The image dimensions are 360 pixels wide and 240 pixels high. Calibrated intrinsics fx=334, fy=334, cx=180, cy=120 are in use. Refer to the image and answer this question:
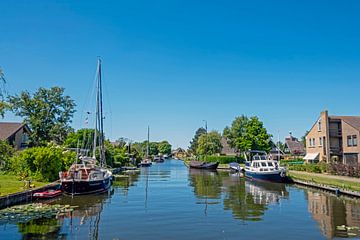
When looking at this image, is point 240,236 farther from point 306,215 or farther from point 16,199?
point 16,199

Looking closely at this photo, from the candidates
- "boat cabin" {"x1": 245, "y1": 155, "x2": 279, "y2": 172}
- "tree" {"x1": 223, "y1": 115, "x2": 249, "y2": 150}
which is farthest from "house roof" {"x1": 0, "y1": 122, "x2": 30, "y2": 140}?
"tree" {"x1": 223, "y1": 115, "x2": 249, "y2": 150}

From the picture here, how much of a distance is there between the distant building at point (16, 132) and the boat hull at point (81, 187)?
83.2 ft

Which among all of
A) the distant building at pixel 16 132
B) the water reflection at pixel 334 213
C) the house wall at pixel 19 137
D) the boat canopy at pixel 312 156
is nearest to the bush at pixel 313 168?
the boat canopy at pixel 312 156

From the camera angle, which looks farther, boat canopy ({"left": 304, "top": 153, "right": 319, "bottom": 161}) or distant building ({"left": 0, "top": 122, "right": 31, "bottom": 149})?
boat canopy ({"left": 304, "top": 153, "right": 319, "bottom": 161})

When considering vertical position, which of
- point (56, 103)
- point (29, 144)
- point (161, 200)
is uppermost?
point (56, 103)

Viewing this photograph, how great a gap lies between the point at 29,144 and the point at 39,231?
48433 millimetres

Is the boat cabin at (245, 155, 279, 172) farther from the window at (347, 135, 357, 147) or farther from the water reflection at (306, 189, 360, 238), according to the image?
the water reflection at (306, 189, 360, 238)

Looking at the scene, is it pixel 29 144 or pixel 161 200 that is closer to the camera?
pixel 161 200

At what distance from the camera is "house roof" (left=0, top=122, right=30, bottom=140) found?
5168 centimetres

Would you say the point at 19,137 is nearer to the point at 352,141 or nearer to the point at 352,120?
the point at 352,141

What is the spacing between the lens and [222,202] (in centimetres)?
2697

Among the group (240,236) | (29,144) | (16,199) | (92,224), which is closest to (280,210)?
(240,236)

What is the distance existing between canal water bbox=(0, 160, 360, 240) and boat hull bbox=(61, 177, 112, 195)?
1310 millimetres

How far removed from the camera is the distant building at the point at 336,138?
51.0 meters
